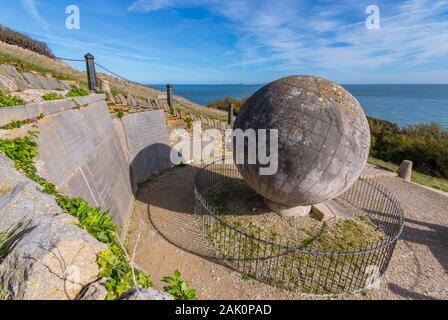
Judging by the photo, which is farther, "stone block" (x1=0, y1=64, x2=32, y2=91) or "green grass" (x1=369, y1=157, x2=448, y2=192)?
"green grass" (x1=369, y1=157, x2=448, y2=192)

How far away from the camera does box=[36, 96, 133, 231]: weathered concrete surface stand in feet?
15.0

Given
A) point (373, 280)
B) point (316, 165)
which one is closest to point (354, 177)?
point (316, 165)

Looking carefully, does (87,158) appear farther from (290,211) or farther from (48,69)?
(48,69)

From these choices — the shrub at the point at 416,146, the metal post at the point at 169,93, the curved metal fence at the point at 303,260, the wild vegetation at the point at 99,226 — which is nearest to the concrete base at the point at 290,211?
the curved metal fence at the point at 303,260

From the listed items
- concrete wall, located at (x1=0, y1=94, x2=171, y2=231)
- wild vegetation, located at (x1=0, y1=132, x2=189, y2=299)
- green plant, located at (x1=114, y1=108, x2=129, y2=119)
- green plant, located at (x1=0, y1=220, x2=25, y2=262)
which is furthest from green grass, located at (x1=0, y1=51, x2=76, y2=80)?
green plant, located at (x1=0, y1=220, x2=25, y2=262)

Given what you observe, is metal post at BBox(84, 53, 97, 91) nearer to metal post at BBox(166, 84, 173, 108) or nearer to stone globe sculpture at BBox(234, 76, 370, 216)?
metal post at BBox(166, 84, 173, 108)

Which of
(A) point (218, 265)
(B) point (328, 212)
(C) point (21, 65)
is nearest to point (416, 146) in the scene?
(B) point (328, 212)

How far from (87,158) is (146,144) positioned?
190 inches

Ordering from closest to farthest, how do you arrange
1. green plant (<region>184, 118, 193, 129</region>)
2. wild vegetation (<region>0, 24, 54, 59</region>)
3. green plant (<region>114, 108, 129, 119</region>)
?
green plant (<region>114, 108, 129, 119</region>) < green plant (<region>184, 118, 193, 129</region>) < wild vegetation (<region>0, 24, 54, 59</region>)

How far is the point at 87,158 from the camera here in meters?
5.78

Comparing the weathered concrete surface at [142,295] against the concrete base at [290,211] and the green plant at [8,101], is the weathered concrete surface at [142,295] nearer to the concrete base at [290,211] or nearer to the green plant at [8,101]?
the green plant at [8,101]

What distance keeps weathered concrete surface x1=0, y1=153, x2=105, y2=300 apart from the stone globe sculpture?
181 inches

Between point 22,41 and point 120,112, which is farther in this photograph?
point 22,41

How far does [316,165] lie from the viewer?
18.4 ft
